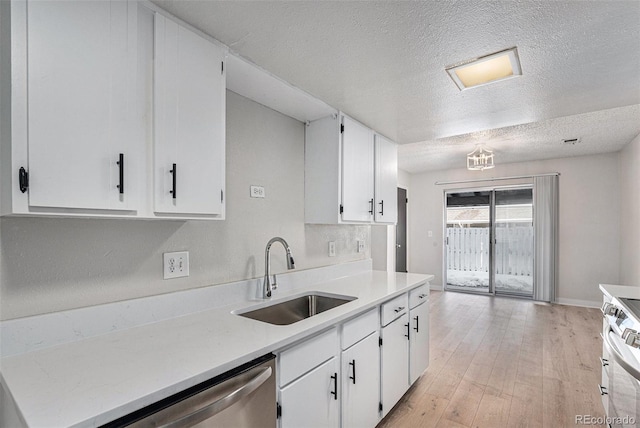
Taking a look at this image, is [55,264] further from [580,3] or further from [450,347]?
[450,347]

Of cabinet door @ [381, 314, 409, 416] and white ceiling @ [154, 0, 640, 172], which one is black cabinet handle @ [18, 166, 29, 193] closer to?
white ceiling @ [154, 0, 640, 172]

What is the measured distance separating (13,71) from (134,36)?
414mm

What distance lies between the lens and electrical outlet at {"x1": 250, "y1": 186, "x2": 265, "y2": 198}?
203cm

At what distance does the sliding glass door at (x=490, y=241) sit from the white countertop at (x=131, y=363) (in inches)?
210

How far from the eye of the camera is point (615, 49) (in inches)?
59.7

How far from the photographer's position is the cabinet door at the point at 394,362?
6.68 feet

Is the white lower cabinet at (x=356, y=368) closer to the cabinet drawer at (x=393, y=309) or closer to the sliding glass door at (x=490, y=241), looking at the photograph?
the cabinet drawer at (x=393, y=309)

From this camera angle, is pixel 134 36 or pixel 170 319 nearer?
pixel 134 36

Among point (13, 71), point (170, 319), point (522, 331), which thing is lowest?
point (522, 331)

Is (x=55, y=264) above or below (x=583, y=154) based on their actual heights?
below

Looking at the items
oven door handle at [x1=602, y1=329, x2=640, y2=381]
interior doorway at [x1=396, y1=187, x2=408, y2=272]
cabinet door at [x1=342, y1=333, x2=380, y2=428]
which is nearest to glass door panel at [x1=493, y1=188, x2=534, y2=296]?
interior doorway at [x1=396, y1=187, x2=408, y2=272]

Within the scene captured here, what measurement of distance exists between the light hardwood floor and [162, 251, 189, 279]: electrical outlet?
67.6 inches

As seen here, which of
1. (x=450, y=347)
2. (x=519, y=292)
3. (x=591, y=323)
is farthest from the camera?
(x=519, y=292)

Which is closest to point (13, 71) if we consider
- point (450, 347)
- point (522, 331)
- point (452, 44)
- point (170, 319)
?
point (170, 319)
